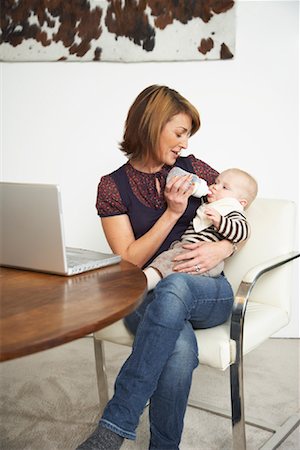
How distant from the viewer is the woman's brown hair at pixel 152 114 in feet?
7.06

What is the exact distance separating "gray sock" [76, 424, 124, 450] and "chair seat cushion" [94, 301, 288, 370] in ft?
1.17

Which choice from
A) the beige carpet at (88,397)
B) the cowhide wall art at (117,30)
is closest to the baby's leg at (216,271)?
the beige carpet at (88,397)

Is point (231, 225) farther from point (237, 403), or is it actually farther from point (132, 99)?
point (132, 99)

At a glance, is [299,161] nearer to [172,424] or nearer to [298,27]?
[298,27]

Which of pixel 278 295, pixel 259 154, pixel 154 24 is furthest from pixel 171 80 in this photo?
pixel 278 295

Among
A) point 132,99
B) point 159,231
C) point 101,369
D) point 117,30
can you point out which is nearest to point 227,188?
point 159,231

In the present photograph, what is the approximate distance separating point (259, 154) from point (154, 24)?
34.2 inches

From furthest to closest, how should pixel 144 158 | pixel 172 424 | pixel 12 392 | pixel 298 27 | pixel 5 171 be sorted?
pixel 5 171 → pixel 298 27 → pixel 12 392 → pixel 144 158 → pixel 172 424

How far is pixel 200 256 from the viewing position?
1957 millimetres

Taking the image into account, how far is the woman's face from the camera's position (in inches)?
84.6

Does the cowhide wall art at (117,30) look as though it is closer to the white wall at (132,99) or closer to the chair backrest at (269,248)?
the white wall at (132,99)

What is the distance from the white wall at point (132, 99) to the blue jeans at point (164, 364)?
154 centimetres

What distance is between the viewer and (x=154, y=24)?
3148 mm

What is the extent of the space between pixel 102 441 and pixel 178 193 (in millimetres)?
848
